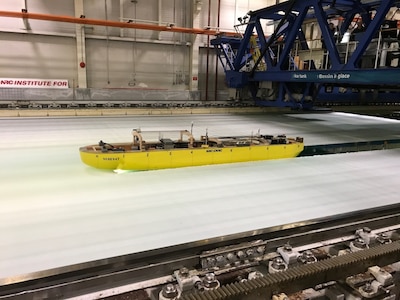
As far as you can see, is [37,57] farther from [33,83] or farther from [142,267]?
[142,267]

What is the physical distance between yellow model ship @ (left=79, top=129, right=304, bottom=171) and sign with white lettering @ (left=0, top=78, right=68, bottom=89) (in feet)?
21.8

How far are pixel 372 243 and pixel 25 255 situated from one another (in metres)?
1.85

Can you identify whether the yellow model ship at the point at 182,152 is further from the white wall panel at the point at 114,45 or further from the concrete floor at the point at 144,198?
the white wall panel at the point at 114,45

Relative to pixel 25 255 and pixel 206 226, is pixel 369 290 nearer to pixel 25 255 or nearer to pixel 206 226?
pixel 206 226

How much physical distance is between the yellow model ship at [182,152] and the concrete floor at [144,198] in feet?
0.35

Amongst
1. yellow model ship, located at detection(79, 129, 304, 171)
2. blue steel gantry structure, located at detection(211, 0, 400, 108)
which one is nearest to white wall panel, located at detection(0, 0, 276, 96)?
blue steel gantry structure, located at detection(211, 0, 400, 108)

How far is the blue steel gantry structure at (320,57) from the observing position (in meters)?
4.78

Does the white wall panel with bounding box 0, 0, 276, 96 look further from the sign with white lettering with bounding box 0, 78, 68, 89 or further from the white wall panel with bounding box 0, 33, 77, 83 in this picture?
the sign with white lettering with bounding box 0, 78, 68, 89

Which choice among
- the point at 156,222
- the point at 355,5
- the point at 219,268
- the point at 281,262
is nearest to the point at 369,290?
the point at 281,262

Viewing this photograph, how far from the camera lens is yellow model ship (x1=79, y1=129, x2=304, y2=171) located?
9.92ft

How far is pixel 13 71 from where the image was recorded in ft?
28.2

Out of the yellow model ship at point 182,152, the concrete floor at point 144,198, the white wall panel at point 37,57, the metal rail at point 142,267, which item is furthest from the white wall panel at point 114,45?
the metal rail at point 142,267

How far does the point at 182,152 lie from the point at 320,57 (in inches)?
173

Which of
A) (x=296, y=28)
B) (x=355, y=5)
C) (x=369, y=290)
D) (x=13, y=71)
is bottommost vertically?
(x=369, y=290)
